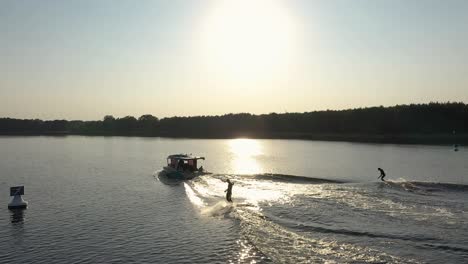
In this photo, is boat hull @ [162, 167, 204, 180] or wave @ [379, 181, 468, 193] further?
boat hull @ [162, 167, 204, 180]

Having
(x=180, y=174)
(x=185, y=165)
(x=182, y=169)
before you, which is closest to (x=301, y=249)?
(x=180, y=174)

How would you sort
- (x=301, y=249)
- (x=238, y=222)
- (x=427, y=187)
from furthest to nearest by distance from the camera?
1. (x=427, y=187)
2. (x=238, y=222)
3. (x=301, y=249)

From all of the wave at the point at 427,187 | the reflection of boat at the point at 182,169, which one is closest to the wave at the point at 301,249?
the wave at the point at 427,187

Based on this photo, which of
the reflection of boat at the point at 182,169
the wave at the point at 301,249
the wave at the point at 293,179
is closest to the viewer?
the wave at the point at 301,249

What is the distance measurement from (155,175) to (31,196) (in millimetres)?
21069

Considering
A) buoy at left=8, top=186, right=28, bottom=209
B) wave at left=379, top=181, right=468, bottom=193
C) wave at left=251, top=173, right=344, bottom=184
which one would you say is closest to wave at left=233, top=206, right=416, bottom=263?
wave at left=379, top=181, right=468, bottom=193

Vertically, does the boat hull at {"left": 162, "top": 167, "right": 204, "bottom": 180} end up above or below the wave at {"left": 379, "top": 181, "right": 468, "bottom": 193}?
below

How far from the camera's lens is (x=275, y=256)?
78.4ft

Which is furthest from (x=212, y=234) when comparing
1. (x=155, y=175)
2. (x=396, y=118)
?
(x=396, y=118)

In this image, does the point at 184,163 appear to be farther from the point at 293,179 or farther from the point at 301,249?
the point at 301,249

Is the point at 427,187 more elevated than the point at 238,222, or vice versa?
the point at 427,187

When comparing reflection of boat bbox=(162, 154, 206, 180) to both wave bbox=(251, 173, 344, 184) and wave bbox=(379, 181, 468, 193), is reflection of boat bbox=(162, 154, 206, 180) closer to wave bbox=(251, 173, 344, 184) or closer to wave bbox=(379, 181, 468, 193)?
wave bbox=(251, 173, 344, 184)

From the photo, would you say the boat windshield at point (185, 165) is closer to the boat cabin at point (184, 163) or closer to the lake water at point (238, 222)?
the boat cabin at point (184, 163)

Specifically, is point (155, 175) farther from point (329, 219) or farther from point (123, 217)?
point (329, 219)
